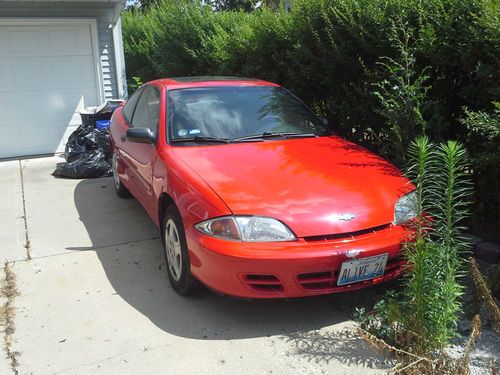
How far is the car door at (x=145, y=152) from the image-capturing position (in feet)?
14.1

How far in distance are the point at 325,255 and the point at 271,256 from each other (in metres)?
0.31

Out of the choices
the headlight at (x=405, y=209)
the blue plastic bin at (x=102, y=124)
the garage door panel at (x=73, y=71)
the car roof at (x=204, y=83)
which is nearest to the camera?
the headlight at (x=405, y=209)

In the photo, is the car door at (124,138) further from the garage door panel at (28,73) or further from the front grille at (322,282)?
the garage door panel at (28,73)

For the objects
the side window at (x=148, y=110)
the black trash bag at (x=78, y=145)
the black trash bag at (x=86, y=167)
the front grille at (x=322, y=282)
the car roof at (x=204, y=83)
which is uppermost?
the car roof at (x=204, y=83)

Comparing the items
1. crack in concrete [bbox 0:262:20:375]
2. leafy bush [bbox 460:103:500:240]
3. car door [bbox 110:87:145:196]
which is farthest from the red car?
crack in concrete [bbox 0:262:20:375]

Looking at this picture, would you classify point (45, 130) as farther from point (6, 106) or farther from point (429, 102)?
point (429, 102)

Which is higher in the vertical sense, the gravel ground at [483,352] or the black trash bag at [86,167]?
the gravel ground at [483,352]

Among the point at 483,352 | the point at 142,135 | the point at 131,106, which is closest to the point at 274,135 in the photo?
the point at 142,135

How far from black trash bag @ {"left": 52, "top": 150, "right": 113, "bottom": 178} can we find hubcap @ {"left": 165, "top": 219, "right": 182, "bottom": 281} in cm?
398

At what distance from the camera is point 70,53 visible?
29.7ft

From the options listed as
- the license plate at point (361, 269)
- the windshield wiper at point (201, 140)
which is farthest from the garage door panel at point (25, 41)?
the license plate at point (361, 269)

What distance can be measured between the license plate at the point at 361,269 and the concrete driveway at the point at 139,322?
374 millimetres

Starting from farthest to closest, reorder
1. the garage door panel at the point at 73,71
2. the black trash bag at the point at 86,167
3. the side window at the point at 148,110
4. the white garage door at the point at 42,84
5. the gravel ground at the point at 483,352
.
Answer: the garage door panel at the point at 73,71 → the white garage door at the point at 42,84 → the black trash bag at the point at 86,167 → the side window at the point at 148,110 → the gravel ground at the point at 483,352

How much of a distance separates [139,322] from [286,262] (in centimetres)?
111
